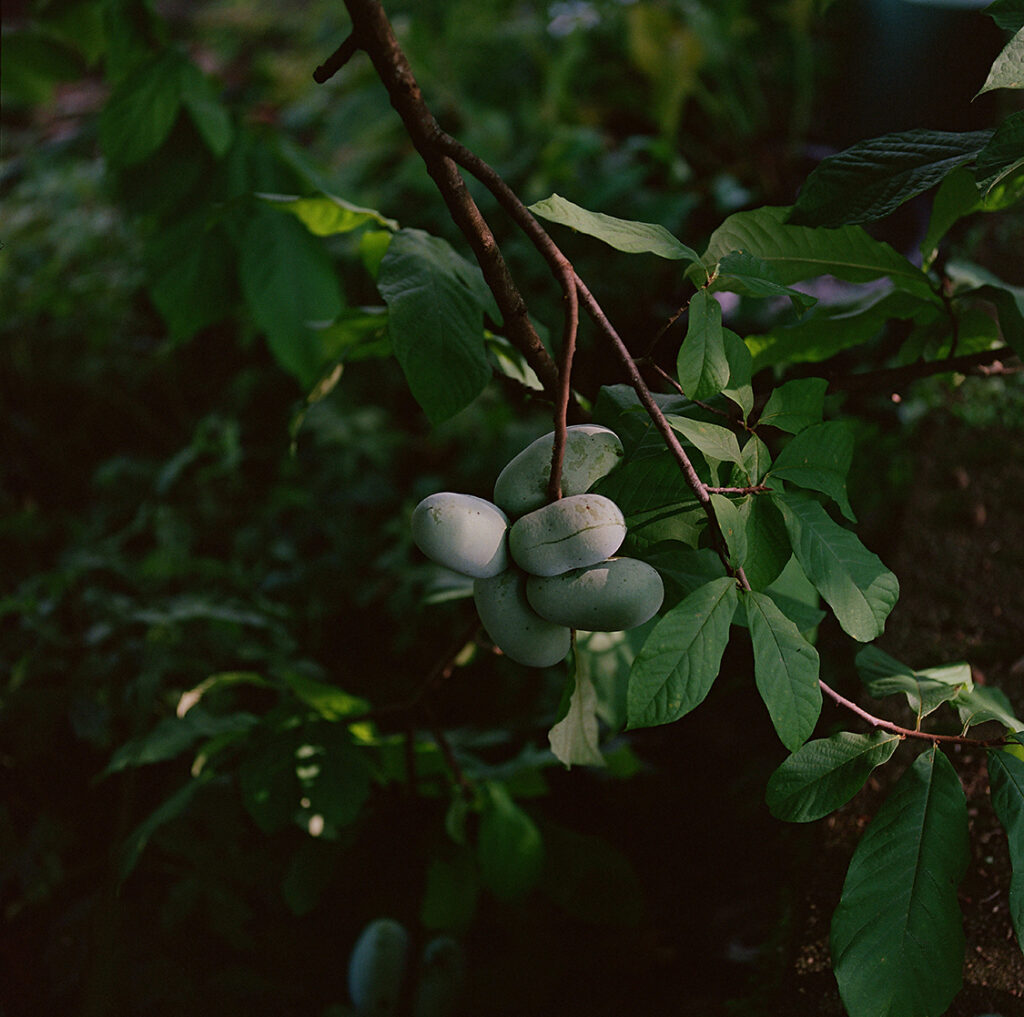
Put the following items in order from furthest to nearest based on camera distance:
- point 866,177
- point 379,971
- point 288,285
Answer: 1. point 288,285
2. point 379,971
3. point 866,177

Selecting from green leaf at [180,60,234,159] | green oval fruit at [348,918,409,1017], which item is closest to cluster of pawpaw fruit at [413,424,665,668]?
green oval fruit at [348,918,409,1017]

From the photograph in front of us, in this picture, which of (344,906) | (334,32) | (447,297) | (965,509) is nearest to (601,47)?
(334,32)

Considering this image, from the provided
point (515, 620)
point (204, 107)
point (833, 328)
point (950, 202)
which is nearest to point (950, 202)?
point (950, 202)

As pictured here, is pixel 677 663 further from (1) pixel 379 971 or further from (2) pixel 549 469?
(1) pixel 379 971

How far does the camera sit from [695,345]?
48 cm

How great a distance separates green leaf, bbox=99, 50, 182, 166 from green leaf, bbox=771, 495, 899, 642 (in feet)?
2.76

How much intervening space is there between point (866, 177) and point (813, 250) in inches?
2.9

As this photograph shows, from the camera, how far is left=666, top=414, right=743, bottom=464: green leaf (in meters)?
0.48

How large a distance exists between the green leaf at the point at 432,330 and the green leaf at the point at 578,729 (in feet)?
0.65

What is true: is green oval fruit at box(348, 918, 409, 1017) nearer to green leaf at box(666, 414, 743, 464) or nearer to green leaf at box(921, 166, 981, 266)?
green leaf at box(666, 414, 743, 464)

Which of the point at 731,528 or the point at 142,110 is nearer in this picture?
the point at 731,528

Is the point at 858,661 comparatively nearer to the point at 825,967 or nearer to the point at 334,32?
the point at 825,967

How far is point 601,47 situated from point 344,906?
7.68 ft

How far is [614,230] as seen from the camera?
49cm
